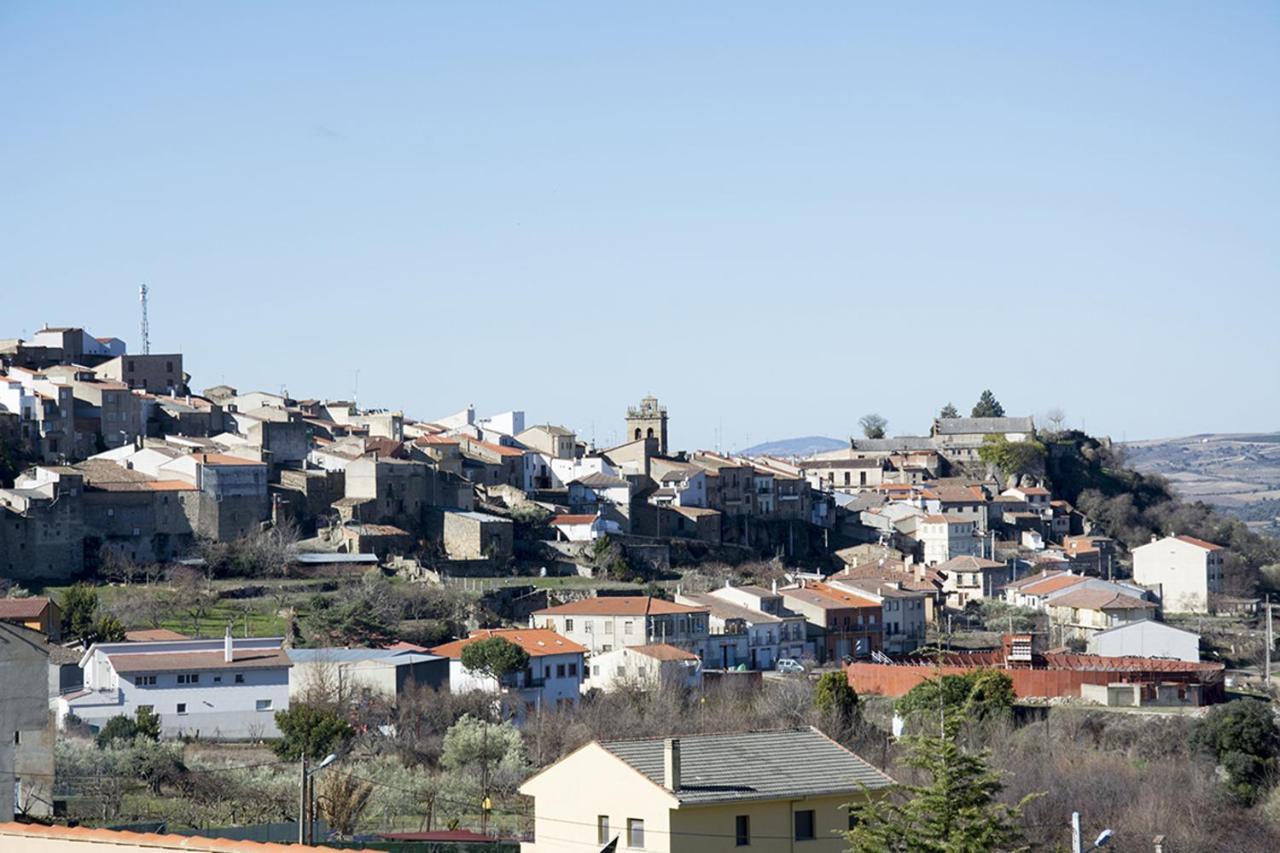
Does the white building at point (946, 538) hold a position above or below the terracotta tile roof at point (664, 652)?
above

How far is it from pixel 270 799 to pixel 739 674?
19751mm

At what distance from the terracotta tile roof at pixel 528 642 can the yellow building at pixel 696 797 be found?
77.1 feet

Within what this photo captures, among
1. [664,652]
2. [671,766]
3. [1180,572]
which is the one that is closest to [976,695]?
[664,652]

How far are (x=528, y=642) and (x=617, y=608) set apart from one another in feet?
16.7

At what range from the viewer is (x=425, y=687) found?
143 ft

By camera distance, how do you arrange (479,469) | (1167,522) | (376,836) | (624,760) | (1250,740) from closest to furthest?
1. (624,760)
2. (376,836)
3. (1250,740)
4. (479,469)
5. (1167,522)

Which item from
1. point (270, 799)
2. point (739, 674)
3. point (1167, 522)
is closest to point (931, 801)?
point (270, 799)

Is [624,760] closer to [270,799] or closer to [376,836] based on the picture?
[376,836]

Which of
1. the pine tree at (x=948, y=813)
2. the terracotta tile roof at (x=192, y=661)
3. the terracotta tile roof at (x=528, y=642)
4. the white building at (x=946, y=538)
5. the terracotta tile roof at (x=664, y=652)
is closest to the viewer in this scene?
the pine tree at (x=948, y=813)

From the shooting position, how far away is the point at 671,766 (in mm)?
20797

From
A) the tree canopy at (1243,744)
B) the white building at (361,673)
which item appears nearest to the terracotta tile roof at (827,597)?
the white building at (361,673)

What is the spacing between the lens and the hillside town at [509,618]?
23747mm

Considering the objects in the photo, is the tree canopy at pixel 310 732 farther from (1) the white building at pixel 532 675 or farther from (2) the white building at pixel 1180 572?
(2) the white building at pixel 1180 572

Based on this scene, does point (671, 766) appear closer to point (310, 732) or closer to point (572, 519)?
point (310, 732)
